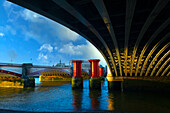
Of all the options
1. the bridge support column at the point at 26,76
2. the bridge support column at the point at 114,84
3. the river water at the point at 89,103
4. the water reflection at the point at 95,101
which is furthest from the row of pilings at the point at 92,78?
the bridge support column at the point at 26,76

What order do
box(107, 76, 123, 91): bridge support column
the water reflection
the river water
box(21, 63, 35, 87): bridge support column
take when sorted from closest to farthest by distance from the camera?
the river water < the water reflection < box(107, 76, 123, 91): bridge support column < box(21, 63, 35, 87): bridge support column

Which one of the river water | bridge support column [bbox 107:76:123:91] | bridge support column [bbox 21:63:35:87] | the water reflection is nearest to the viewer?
A: the river water

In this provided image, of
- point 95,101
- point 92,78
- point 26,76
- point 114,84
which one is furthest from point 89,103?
point 26,76

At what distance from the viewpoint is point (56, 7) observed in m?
12.2

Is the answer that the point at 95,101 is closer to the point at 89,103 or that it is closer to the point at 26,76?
the point at 89,103

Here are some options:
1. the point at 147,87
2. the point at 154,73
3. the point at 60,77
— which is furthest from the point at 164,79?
the point at 60,77

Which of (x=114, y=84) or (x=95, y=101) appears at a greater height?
(x=114, y=84)

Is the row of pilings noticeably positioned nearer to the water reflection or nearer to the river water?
the water reflection

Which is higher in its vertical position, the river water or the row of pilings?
the row of pilings

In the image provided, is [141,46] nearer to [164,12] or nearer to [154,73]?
[164,12]

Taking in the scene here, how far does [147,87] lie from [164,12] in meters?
20.0

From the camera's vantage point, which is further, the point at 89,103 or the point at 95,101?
the point at 95,101

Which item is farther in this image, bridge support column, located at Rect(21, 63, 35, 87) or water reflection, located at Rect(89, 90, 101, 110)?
bridge support column, located at Rect(21, 63, 35, 87)

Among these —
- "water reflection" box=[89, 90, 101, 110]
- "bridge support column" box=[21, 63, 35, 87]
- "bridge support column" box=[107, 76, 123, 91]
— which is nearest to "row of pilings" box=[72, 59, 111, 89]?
"bridge support column" box=[107, 76, 123, 91]
